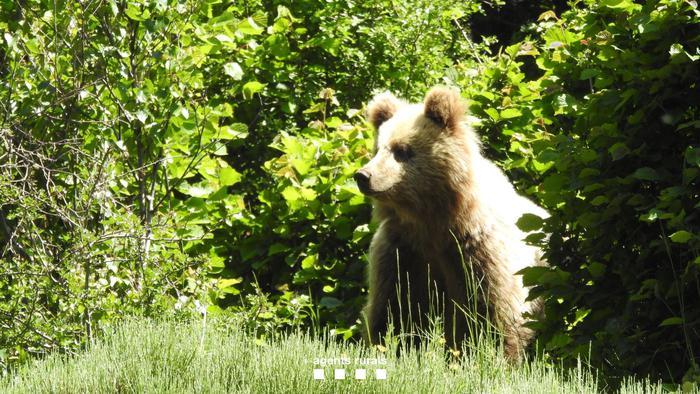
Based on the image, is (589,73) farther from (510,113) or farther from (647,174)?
(510,113)

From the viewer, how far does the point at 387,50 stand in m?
8.33

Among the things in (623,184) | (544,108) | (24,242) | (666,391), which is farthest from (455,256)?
(24,242)

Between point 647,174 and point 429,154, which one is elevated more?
point 429,154

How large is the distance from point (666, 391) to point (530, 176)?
2.99m

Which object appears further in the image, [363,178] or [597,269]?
[363,178]

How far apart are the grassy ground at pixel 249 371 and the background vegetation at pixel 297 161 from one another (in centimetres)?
67

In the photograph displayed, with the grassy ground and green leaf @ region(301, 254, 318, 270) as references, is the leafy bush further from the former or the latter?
green leaf @ region(301, 254, 318, 270)

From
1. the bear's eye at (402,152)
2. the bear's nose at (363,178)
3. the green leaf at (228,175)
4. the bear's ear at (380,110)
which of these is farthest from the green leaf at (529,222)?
the green leaf at (228,175)

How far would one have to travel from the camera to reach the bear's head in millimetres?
6016

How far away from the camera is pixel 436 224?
6.04m

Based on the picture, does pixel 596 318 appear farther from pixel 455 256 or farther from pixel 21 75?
pixel 21 75

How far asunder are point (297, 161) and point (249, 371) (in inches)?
111

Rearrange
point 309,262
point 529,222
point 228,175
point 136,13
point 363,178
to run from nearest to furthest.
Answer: point 529,222 → point 136,13 → point 363,178 → point 228,175 → point 309,262

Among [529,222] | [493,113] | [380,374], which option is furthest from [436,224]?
[380,374]
